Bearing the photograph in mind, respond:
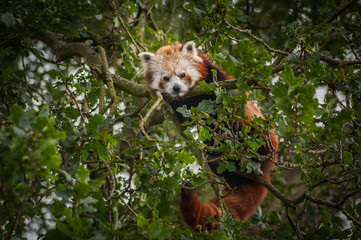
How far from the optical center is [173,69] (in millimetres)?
4238

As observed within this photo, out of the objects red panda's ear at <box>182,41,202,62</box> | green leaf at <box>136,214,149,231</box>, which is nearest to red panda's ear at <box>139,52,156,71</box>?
red panda's ear at <box>182,41,202,62</box>

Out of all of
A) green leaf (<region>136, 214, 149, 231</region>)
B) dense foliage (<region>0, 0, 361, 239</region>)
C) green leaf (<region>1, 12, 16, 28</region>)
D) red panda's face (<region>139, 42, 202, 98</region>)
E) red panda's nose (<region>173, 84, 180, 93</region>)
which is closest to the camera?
dense foliage (<region>0, 0, 361, 239</region>)

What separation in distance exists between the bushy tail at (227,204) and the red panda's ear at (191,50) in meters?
1.97

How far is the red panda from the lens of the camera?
354cm

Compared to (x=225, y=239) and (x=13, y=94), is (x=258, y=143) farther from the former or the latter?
(x=13, y=94)

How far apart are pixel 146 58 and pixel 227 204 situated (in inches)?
97.8

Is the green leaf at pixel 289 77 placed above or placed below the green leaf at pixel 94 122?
below

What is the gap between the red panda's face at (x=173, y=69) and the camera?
404cm

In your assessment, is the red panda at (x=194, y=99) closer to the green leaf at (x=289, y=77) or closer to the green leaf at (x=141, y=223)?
the green leaf at (x=289, y=77)

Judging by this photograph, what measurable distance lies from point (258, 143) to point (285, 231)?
2578mm

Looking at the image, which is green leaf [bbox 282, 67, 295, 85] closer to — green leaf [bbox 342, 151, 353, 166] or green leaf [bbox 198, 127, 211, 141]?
green leaf [bbox 198, 127, 211, 141]

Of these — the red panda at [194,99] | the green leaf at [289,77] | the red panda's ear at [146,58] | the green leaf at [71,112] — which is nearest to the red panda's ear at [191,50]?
the red panda at [194,99]

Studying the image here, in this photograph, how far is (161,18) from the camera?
6.22m

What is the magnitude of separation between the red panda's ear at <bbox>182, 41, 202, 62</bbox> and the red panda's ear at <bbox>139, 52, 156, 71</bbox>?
0.52m
